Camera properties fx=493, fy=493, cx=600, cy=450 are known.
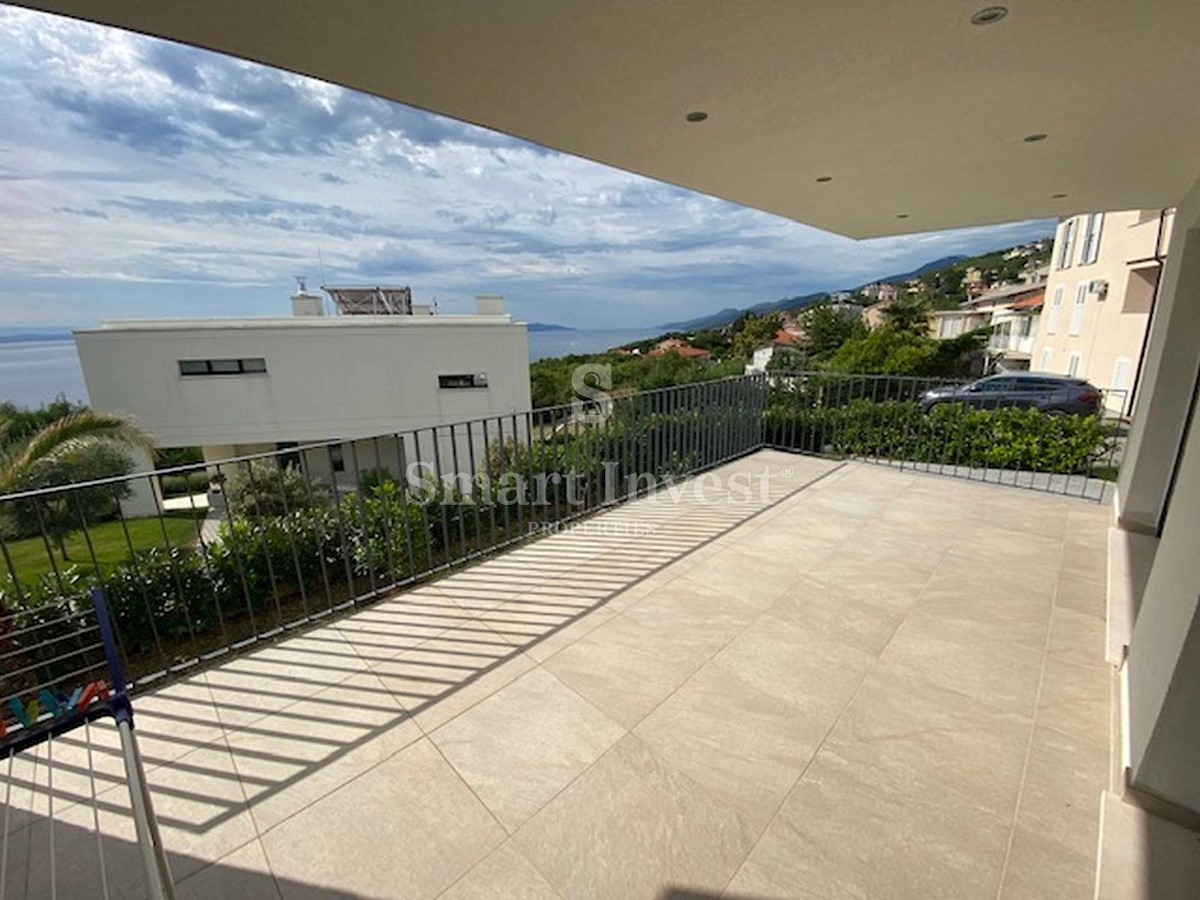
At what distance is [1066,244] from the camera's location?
14.2m

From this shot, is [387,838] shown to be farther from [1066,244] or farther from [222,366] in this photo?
[1066,244]

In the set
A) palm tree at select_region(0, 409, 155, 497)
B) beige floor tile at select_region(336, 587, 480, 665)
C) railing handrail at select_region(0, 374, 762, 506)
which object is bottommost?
beige floor tile at select_region(336, 587, 480, 665)

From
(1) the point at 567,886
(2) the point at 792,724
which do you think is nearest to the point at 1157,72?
(2) the point at 792,724

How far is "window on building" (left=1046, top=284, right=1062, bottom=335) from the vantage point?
564 inches

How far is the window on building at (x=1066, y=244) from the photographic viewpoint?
13.6 metres

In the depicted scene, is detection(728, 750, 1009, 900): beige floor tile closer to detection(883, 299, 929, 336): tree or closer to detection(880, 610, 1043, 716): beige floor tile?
detection(880, 610, 1043, 716): beige floor tile

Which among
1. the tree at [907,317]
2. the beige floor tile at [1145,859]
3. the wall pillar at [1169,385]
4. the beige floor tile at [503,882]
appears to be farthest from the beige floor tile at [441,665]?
the tree at [907,317]

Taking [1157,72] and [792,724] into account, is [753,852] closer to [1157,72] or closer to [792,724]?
[792,724]

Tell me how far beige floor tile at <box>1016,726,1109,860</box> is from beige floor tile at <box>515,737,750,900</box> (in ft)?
2.91

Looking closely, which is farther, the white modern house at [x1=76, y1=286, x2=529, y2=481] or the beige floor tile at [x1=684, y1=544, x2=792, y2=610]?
the white modern house at [x1=76, y1=286, x2=529, y2=481]

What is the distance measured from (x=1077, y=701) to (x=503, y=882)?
2181 mm

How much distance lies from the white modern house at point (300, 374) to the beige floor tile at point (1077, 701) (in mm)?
12015

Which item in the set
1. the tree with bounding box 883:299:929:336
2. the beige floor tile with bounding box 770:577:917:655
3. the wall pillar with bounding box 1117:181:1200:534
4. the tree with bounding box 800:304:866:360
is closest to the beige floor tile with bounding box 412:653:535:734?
the beige floor tile with bounding box 770:577:917:655

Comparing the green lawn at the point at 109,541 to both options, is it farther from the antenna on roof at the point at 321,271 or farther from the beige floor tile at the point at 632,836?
the beige floor tile at the point at 632,836
